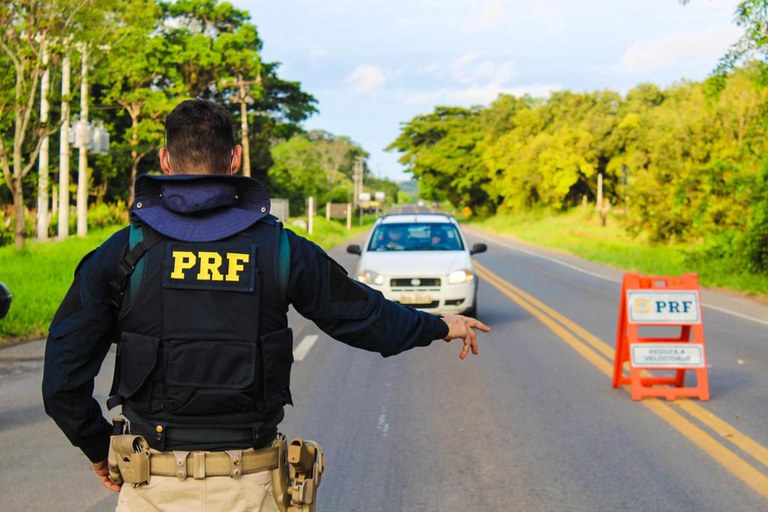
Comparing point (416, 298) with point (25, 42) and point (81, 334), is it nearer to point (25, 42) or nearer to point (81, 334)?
point (81, 334)

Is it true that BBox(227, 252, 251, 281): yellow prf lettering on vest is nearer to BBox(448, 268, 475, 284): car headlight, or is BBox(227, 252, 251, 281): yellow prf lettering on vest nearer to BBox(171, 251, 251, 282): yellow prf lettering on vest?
BBox(171, 251, 251, 282): yellow prf lettering on vest

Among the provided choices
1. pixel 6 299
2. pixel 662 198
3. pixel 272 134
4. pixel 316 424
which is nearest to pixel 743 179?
pixel 662 198

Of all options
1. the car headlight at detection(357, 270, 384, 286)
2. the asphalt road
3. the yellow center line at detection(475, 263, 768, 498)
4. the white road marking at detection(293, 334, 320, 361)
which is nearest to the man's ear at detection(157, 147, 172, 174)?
the asphalt road

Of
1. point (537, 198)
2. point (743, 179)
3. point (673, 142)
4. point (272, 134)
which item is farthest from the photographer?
point (537, 198)

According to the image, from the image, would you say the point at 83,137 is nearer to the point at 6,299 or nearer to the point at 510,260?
the point at 510,260

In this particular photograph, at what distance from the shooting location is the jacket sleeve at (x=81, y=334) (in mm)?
2561

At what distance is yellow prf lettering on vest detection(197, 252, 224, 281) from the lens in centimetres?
252

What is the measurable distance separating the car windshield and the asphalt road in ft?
7.67

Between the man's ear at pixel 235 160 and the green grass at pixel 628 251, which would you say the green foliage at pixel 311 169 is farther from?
the man's ear at pixel 235 160

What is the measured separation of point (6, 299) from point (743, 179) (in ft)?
61.0

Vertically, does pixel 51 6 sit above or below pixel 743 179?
Result: above

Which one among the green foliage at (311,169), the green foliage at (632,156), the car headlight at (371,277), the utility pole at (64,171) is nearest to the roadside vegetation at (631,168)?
the green foliage at (632,156)

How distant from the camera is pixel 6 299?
605cm

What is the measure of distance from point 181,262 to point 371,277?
406 inches
